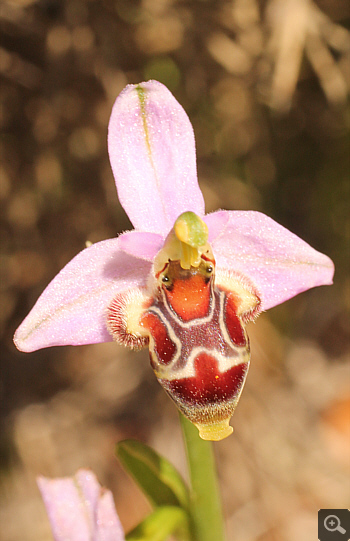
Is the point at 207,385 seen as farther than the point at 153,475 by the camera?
No

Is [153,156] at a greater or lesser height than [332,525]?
greater

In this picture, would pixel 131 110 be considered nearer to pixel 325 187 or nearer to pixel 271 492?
pixel 325 187

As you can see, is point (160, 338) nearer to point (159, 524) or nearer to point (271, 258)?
point (271, 258)

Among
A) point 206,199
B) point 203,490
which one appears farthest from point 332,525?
point 206,199

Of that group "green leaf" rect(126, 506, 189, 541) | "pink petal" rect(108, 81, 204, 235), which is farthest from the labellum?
"green leaf" rect(126, 506, 189, 541)

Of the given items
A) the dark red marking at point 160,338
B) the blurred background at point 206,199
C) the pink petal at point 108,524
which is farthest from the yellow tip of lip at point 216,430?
the blurred background at point 206,199

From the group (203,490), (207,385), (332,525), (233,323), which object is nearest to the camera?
(207,385)

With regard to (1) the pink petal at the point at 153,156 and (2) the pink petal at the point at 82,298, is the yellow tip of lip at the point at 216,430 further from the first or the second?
(1) the pink petal at the point at 153,156
